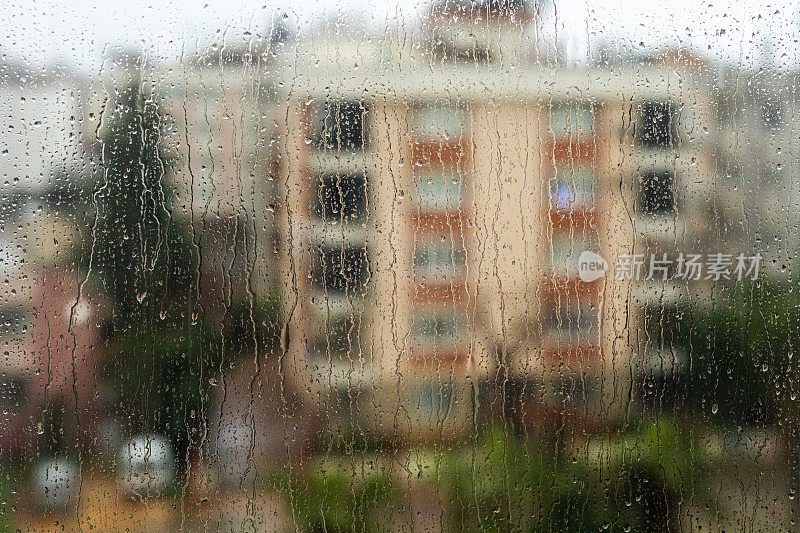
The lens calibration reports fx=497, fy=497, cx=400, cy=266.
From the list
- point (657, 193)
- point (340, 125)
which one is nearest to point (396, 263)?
point (340, 125)

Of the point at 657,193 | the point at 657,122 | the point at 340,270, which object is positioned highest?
the point at 657,122

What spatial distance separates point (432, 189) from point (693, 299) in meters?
0.54

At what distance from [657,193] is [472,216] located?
14.1 inches

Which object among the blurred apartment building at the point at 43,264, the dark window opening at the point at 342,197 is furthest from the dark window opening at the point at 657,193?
the blurred apartment building at the point at 43,264

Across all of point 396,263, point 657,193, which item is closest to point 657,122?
point 657,193

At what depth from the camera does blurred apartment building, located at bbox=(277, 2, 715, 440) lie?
0.92 metres

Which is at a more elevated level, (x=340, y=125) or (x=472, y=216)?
(x=340, y=125)

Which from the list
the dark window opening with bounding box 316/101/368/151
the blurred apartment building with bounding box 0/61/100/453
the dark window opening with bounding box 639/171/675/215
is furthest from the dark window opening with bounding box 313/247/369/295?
the dark window opening with bounding box 639/171/675/215

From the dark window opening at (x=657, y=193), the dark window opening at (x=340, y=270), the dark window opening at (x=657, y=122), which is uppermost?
the dark window opening at (x=657, y=122)

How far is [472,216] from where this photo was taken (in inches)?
36.4

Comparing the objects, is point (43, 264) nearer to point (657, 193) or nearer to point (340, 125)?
point (340, 125)

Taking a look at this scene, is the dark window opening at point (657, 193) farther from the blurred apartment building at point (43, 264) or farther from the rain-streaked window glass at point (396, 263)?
the blurred apartment building at point (43, 264)

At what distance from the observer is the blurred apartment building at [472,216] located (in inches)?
36.1

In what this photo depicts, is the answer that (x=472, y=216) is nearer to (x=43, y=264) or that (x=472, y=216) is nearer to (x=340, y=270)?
(x=340, y=270)
